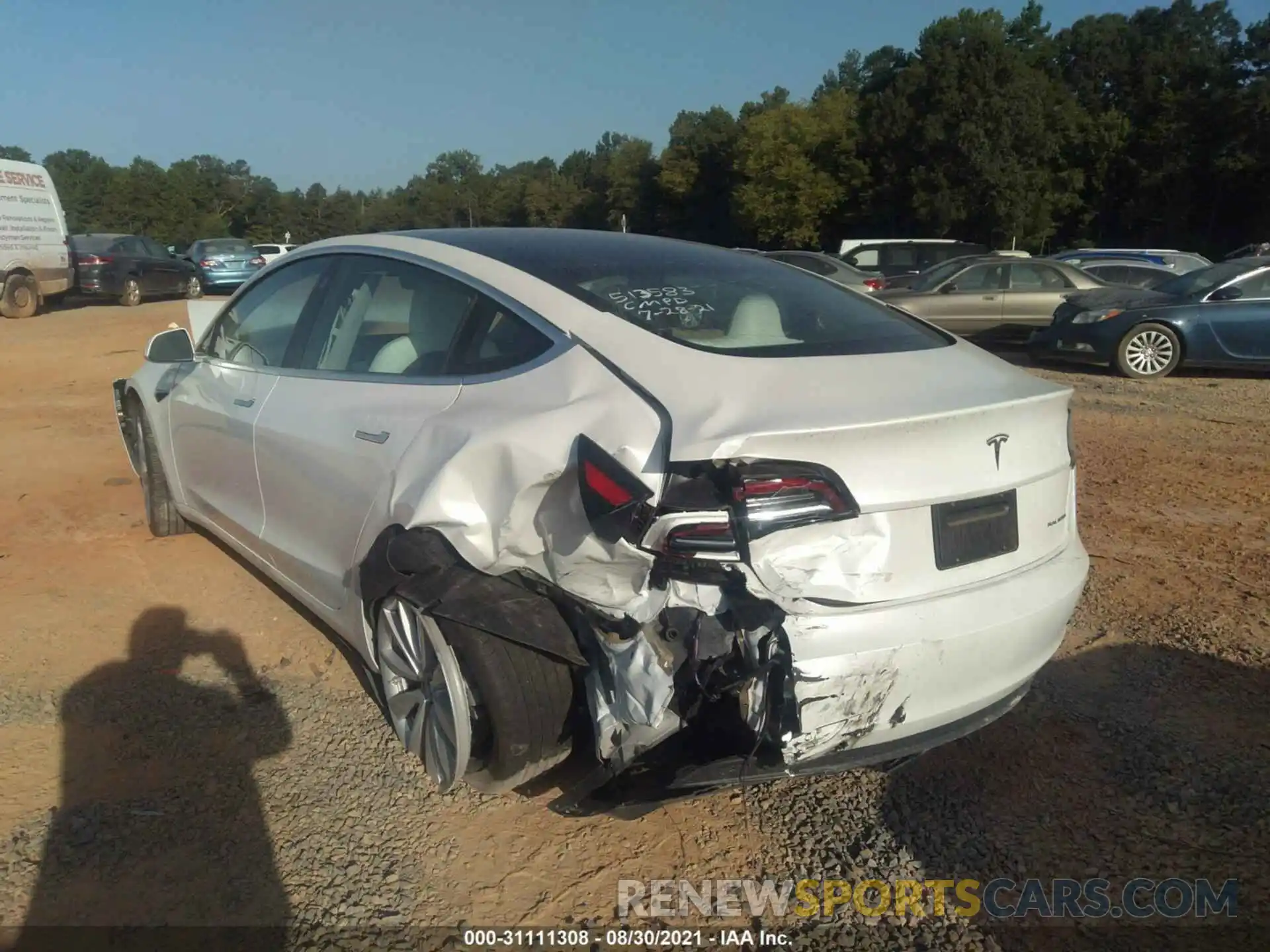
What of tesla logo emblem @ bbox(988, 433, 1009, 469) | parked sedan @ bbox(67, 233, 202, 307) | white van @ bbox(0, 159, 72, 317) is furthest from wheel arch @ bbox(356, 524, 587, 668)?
parked sedan @ bbox(67, 233, 202, 307)

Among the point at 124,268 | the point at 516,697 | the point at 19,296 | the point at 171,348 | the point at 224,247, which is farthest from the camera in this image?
the point at 224,247

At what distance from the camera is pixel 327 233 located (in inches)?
2552

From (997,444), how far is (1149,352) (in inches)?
391

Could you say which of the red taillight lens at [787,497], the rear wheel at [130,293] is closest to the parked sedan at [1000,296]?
the red taillight lens at [787,497]

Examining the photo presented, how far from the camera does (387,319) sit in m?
3.59

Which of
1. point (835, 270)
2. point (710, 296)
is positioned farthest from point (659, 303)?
point (835, 270)

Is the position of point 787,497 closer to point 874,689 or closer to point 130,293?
point 874,689

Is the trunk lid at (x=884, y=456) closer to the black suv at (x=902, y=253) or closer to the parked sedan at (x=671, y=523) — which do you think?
the parked sedan at (x=671, y=523)

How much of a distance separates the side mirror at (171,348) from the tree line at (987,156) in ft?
151

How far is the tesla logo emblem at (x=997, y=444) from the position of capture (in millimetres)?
2697

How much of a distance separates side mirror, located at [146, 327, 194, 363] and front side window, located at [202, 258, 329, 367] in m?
0.09

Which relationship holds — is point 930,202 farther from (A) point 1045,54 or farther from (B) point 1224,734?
(B) point 1224,734

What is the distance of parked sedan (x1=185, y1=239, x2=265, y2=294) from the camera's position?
2712 cm

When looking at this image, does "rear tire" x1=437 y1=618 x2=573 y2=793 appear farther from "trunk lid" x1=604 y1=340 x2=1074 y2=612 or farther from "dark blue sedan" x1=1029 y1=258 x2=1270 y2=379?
"dark blue sedan" x1=1029 y1=258 x2=1270 y2=379
